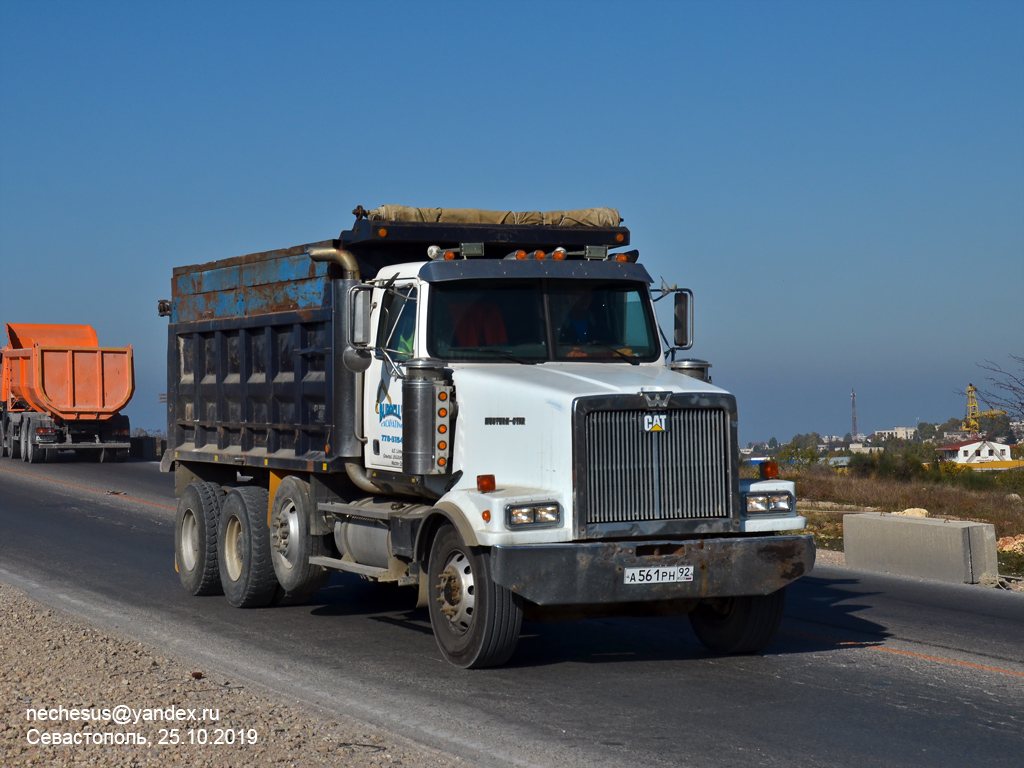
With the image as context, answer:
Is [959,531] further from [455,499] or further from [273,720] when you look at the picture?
[273,720]

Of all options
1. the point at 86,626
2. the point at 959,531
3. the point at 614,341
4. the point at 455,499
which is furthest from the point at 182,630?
the point at 959,531

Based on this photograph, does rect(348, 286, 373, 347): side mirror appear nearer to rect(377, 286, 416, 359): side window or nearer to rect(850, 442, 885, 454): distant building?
rect(377, 286, 416, 359): side window

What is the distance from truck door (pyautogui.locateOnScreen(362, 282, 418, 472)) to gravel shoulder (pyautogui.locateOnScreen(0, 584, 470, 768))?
2.19 m

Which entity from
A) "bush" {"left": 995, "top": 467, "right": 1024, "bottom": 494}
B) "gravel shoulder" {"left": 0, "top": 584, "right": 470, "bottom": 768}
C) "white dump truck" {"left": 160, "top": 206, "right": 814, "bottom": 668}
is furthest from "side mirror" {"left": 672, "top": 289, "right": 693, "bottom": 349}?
"bush" {"left": 995, "top": 467, "right": 1024, "bottom": 494}

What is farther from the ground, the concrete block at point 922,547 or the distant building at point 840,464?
the distant building at point 840,464

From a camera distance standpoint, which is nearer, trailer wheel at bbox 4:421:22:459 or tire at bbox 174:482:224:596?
tire at bbox 174:482:224:596

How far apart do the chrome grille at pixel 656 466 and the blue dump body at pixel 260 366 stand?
284 centimetres

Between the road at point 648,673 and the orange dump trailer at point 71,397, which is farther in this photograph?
the orange dump trailer at point 71,397

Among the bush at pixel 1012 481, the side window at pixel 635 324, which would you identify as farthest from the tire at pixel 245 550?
the bush at pixel 1012 481

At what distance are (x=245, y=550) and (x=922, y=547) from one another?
288 inches

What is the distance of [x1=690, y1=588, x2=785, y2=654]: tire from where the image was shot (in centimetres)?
913

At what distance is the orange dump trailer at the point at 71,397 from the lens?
34.3m

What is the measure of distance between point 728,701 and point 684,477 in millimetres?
1482

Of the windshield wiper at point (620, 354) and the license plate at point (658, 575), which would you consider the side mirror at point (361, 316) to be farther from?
the license plate at point (658, 575)
